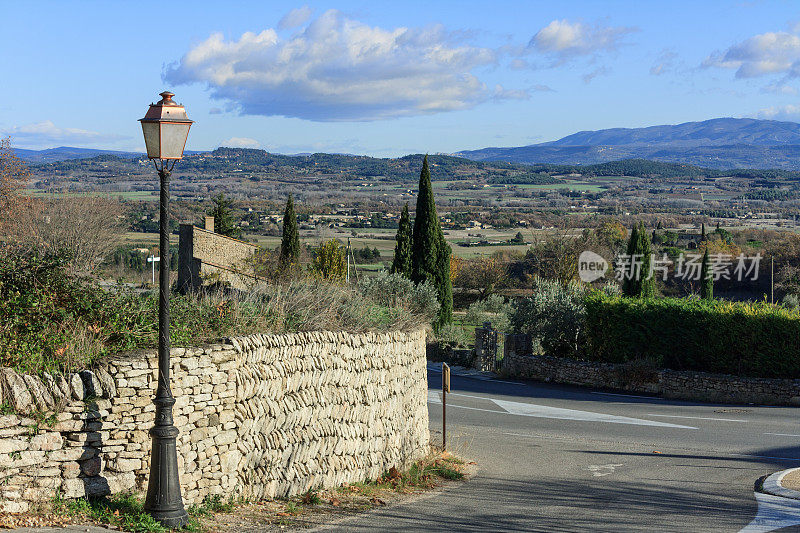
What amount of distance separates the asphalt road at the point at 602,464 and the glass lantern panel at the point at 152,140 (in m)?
4.96

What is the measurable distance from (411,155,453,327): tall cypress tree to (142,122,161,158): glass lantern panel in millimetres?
31179

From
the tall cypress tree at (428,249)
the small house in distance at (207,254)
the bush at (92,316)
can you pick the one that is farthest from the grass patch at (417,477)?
Result: the tall cypress tree at (428,249)

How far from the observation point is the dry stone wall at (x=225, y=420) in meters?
7.61

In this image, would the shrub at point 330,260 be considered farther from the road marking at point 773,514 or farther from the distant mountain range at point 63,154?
the distant mountain range at point 63,154

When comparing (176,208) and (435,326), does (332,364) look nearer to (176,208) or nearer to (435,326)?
(435,326)

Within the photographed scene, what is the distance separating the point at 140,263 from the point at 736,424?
36313mm

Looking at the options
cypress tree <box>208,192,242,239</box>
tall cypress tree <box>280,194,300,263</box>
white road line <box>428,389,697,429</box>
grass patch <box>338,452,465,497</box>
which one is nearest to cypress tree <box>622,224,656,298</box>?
tall cypress tree <box>280,194,300,263</box>

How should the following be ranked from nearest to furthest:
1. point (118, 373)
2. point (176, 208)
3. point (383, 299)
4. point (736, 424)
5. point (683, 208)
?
point (118, 373) → point (383, 299) → point (736, 424) → point (176, 208) → point (683, 208)

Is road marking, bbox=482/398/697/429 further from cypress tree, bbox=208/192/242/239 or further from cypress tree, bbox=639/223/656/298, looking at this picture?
cypress tree, bbox=208/192/242/239

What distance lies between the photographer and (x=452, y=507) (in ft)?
35.3

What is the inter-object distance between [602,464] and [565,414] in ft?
19.4

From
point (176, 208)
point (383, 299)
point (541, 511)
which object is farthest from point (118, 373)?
point (176, 208)

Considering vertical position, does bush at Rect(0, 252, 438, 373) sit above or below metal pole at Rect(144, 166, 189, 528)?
above

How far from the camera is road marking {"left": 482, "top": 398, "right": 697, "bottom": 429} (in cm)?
1920
